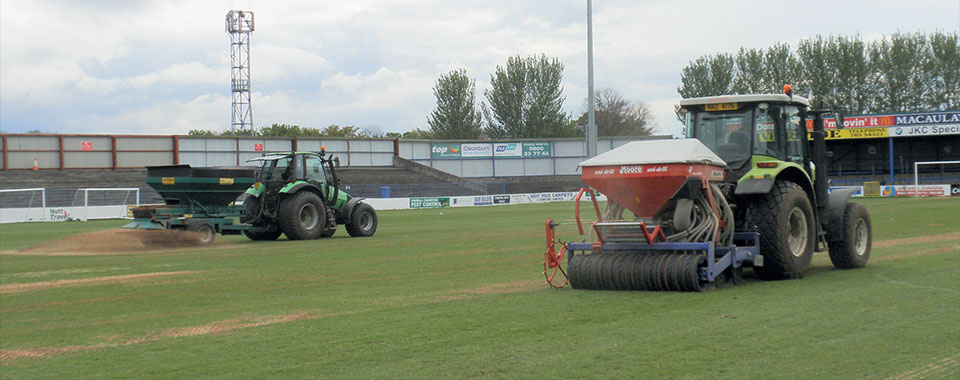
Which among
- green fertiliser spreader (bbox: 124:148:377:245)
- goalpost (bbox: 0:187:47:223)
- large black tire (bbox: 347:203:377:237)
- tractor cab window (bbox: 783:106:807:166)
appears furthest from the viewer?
goalpost (bbox: 0:187:47:223)

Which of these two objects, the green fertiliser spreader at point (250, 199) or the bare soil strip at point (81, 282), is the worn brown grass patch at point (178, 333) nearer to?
the bare soil strip at point (81, 282)

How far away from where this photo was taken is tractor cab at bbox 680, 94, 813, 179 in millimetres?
9867

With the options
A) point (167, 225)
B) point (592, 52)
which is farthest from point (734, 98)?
point (592, 52)

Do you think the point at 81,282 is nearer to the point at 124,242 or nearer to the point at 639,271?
the point at 124,242

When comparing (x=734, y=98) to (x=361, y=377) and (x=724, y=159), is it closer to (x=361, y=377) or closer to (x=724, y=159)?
(x=724, y=159)

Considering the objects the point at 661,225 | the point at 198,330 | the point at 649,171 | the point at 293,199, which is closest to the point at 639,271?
the point at 661,225

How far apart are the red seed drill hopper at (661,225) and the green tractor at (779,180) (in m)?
0.37

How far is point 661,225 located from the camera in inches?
357

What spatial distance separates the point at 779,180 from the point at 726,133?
2.76 feet

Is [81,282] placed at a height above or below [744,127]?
below

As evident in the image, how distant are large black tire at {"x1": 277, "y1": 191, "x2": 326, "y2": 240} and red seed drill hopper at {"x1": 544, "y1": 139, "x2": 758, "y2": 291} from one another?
36.4 feet

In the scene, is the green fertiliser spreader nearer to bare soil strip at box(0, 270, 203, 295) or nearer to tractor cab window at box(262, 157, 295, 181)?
tractor cab window at box(262, 157, 295, 181)

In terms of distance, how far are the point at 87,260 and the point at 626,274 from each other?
10974 mm

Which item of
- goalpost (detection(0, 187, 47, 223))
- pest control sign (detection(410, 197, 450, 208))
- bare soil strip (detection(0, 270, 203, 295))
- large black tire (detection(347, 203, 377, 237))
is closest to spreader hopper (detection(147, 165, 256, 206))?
large black tire (detection(347, 203, 377, 237))
